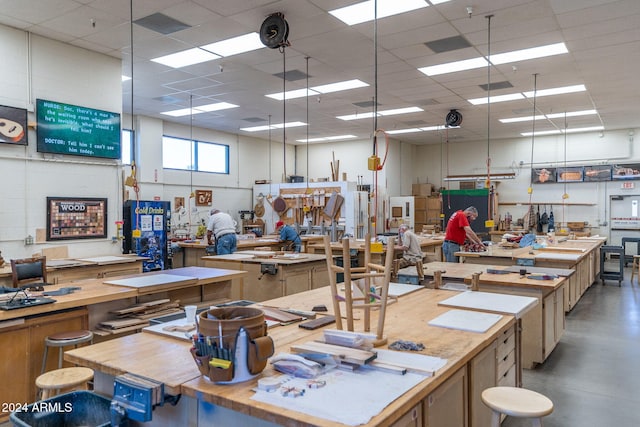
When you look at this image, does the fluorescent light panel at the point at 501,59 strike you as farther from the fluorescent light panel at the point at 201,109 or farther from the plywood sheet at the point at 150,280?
the plywood sheet at the point at 150,280

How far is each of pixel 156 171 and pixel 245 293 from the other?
5.51 metres

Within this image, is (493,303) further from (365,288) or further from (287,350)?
(287,350)

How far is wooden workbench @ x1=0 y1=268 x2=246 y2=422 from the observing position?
312 cm

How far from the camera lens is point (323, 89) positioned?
7.96 meters

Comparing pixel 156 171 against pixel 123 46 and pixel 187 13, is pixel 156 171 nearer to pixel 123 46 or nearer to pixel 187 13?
pixel 123 46

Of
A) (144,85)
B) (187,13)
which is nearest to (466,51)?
(187,13)

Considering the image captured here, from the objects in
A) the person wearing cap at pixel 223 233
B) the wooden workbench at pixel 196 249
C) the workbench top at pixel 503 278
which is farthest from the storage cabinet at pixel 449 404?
the wooden workbench at pixel 196 249

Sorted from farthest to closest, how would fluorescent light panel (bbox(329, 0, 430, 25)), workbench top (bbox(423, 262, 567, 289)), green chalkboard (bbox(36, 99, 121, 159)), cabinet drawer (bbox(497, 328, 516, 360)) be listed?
green chalkboard (bbox(36, 99, 121, 159)), fluorescent light panel (bbox(329, 0, 430, 25)), workbench top (bbox(423, 262, 567, 289)), cabinet drawer (bbox(497, 328, 516, 360))

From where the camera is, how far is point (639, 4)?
469 cm

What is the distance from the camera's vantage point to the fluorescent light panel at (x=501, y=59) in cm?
598

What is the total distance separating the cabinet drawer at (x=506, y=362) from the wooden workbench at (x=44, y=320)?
274 centimetres

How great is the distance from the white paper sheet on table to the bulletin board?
5116 millimetres

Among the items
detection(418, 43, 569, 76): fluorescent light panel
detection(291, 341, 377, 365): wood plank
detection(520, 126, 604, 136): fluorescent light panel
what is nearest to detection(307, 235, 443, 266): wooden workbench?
detection(418, 43, 569, 76): fluorescent light panel

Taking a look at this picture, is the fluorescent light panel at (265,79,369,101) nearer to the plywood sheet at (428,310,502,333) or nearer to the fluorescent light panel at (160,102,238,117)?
the fluorescent light panel at (160,102,238,117)
